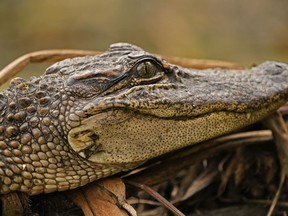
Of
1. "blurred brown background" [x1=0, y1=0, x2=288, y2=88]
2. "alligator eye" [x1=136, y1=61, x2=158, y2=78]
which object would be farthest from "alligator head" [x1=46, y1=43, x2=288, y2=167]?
"blurred brown background" [x1=0, y1=0, x2=288, y2=88]

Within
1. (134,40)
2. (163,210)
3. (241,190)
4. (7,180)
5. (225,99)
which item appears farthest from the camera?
(134,40)

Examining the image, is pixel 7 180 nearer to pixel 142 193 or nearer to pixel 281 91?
pixel 142 193

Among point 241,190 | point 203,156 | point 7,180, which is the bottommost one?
point 241,190

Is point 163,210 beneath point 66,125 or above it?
beneath

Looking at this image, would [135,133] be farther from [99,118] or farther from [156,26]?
[156,26]

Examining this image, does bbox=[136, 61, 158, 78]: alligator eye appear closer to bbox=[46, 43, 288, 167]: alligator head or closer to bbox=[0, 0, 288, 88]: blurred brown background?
bbox=[46, 43, 288, 167]: alligator head

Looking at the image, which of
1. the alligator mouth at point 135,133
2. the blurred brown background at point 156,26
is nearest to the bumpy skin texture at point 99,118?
the alligator mouth at point 135,133

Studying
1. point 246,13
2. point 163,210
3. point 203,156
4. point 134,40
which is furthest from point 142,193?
point 246,13

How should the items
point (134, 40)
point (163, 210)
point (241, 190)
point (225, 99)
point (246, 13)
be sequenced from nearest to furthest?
point (225, 99)
point (163, 210)
point (241, 190)
point (134, 40)
point (246, 13)
